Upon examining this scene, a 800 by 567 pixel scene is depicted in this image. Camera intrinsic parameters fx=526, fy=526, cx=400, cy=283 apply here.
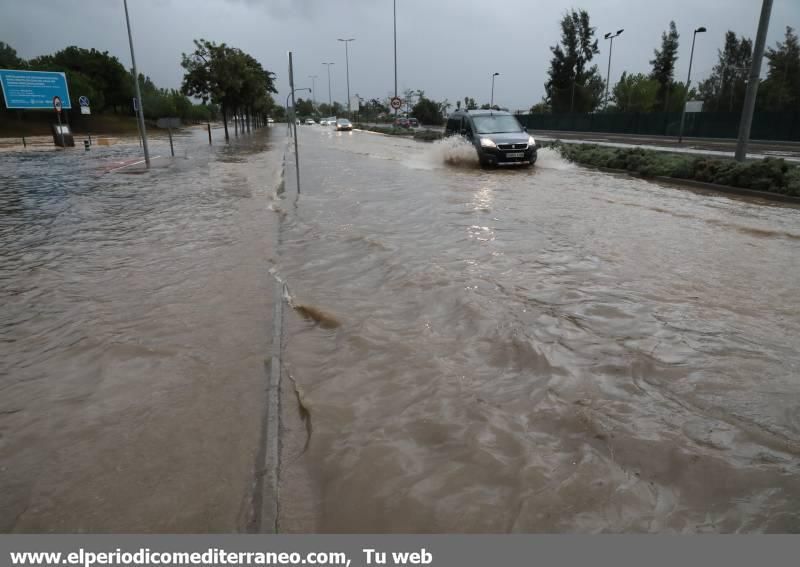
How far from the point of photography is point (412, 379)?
13.1 feet

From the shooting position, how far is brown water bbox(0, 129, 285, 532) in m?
2.75

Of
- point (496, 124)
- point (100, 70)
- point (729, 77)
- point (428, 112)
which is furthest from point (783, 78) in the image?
point (100, 70)

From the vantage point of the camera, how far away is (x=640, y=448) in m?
3.12

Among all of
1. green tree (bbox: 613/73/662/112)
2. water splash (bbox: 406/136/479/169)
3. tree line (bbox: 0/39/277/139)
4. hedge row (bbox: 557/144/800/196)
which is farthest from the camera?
green tree (bbox: 613/73/662/112)

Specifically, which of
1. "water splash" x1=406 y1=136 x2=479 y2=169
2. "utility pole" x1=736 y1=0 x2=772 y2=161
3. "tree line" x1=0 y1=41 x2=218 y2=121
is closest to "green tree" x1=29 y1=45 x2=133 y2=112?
"tree line" x1=0 y1=41 x2=218 y2=121

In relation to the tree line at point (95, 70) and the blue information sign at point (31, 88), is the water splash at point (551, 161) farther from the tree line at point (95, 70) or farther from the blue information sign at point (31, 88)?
the tree line at point (95, 70)

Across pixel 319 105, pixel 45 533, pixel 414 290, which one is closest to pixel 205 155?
pixel 414 290

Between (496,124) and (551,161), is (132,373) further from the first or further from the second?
(551,161)

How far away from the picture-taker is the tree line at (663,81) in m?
51.6

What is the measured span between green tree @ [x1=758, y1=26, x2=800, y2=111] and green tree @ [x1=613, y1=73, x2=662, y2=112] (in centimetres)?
1363

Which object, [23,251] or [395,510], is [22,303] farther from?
[395,510]

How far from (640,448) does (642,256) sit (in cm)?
459

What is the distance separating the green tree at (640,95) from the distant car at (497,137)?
55.8m

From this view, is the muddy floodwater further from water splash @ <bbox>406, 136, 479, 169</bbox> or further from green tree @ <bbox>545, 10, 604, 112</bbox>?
green tree @ <bbox>545, 10, 604, 112</bbox>
